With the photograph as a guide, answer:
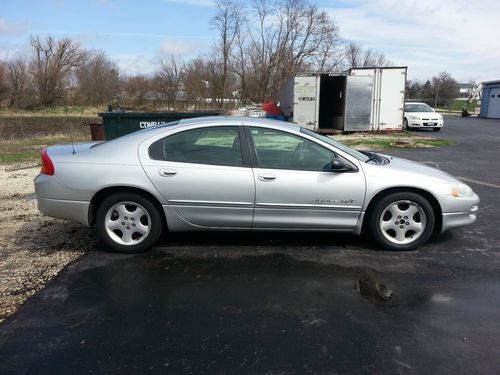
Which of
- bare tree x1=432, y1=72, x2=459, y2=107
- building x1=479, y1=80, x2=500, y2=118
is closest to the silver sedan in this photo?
building x1=479, y1=80, x2=500, y2=118

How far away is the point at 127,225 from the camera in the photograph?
4.74 metres

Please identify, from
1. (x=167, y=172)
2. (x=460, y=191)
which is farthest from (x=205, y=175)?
(x=460, y=191)

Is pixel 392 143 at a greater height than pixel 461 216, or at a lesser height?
lesser

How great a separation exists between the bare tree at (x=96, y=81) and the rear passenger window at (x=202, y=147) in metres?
57.1

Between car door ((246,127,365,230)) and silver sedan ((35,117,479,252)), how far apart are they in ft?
0.03

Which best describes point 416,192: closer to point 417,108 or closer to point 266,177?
point 266,177

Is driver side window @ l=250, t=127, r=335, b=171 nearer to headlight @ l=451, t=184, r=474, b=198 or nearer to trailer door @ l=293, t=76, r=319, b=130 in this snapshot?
headlight @ l=451, t=184, r=474, b=198

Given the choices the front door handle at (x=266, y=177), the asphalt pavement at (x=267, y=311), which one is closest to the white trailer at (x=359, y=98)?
the asphalt pavement at (x=267, y=311)

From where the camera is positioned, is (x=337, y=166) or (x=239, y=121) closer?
(x=337, y=166)

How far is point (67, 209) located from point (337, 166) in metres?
2.94

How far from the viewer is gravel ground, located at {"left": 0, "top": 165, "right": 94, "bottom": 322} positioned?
394cm

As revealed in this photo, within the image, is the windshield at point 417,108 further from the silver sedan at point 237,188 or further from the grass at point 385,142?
the silver sedan at point 237,188

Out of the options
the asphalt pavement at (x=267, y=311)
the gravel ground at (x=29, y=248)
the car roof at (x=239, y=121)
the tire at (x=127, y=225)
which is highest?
the car roof at (x=239, y=121)

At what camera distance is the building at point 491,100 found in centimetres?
4199
